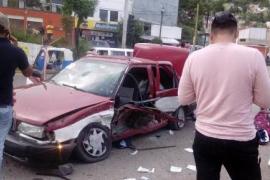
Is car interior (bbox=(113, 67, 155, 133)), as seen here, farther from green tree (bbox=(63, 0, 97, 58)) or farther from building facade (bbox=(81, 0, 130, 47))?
building facade (bbox=(81, 0, 130, 47))

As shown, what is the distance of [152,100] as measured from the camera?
7531 millimetres

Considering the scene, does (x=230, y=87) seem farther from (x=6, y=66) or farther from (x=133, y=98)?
(x=133, y=98)

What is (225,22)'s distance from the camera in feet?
9.80

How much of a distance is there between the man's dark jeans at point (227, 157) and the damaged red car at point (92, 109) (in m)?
2.78

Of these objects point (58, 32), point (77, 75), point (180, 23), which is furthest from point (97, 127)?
point (180, 23)

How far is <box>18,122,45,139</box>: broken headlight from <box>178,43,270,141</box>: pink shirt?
286 cm

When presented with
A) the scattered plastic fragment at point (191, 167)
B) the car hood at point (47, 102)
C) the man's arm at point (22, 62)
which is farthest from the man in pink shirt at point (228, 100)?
the scattered plastic fragment at point (191, 167)

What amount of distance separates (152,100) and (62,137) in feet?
7.60

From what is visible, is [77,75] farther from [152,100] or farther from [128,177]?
[128,177]

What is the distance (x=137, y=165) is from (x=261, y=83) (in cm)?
353

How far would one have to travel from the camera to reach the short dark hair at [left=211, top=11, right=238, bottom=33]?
299cm

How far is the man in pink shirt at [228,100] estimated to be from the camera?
2916 millimetres

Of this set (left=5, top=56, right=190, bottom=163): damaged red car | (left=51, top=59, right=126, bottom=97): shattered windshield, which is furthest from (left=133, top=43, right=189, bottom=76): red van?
(left=51, top=59, right=126, bottom=97): shattered windshield

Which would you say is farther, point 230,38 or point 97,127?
point 97,127
